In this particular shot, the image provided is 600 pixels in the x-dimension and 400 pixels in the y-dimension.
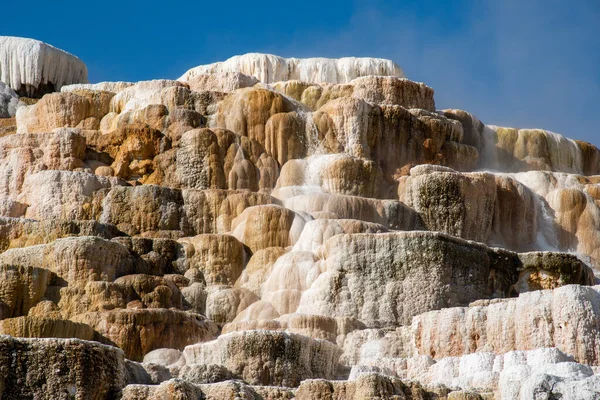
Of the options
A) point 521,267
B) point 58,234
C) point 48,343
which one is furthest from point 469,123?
point 48,343

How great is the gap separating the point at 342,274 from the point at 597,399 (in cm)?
1247

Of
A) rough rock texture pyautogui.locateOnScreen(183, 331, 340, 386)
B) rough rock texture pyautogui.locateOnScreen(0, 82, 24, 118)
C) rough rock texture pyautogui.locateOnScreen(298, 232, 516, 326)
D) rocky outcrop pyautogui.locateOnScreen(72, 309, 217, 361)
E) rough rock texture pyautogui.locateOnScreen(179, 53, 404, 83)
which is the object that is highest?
rough rock texture pyautogui.locateOnScreen(179, 53, 404, 83)

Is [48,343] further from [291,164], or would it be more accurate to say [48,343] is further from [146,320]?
[291,164]

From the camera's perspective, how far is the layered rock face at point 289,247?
21.3m

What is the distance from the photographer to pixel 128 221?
34.8 metres

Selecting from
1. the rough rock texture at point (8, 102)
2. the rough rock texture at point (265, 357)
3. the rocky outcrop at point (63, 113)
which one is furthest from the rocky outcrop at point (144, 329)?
the rough rock texture at point (8, 102)

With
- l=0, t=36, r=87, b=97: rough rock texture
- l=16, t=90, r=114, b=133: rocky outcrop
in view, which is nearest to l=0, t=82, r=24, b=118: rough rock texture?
l=0, t=36, r=87, b=97: rough rock texture

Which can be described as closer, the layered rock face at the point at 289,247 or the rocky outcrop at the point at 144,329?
the layered rock face at the point at 289,247

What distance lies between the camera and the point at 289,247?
32.4 meters

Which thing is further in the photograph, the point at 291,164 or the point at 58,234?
the point at 291,164

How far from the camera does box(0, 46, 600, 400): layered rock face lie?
70.0ft

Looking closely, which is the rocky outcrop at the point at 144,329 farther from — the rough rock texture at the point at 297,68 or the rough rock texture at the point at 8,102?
the rough rock texture at the point at 297,68

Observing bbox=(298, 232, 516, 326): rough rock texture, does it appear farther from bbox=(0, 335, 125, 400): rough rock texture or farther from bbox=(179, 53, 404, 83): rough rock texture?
bbox=(179, 53, 404, 83): rough rock texture

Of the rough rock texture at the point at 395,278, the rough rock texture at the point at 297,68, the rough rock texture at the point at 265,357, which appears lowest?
the rough rock texture at the point at 265,357
